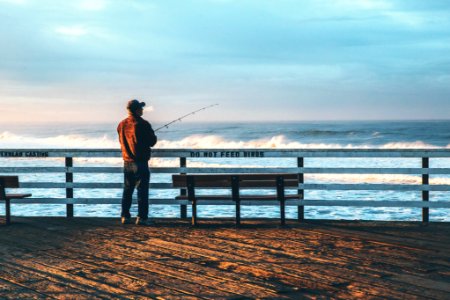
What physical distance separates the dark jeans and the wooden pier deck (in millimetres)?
263

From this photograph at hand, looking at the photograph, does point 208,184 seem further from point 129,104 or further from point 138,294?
point 138,294

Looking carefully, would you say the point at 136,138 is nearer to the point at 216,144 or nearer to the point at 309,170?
the point at 309,170

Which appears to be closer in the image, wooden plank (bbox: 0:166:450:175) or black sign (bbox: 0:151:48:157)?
wooden plank (bbox: 0:166:450:175)

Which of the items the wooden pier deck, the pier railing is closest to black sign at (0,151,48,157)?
the pier railing

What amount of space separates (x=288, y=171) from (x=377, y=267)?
3.32m

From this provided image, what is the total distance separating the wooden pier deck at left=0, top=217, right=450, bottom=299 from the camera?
4.66m

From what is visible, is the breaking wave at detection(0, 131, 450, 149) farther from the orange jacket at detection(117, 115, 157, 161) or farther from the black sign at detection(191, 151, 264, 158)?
the orange jacket at detection(117, 115, 157, 161)

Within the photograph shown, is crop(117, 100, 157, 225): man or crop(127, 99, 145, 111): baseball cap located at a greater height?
crop(127, 99, 145, 111): baseball cap

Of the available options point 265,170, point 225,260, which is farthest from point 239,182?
point 225,260

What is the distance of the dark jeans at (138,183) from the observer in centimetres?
786

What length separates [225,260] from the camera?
5715mm

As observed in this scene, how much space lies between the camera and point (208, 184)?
308 inches

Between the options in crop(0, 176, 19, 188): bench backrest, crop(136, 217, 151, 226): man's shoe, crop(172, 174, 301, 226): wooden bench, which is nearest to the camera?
crop(172, 174, 301, 226): wooden bench

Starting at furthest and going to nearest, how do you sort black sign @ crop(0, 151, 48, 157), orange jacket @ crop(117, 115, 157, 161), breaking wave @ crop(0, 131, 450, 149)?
breaking wave @ crop(0, 131, 450, 149), black sign @ crop(0, 151, 48, 157), orange jacket @ crop(117, 115, 157, 161)
